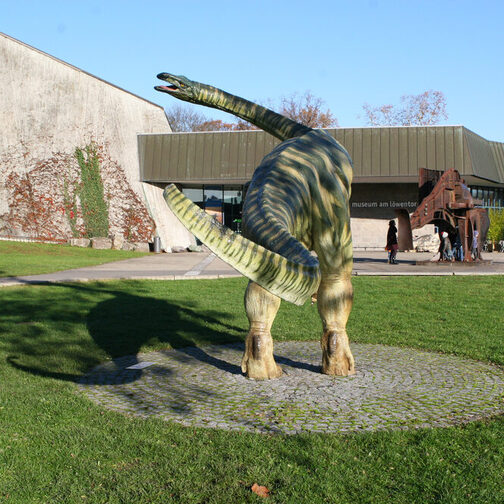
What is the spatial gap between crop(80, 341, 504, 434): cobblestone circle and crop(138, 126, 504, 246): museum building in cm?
2458

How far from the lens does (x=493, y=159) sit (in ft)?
116

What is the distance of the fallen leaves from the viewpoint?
322 centimetres

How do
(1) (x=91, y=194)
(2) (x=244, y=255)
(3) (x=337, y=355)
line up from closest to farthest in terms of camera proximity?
(2) (x=244, y=255)
(3) (x=337, y=355)
(1) (x=91, y=194)

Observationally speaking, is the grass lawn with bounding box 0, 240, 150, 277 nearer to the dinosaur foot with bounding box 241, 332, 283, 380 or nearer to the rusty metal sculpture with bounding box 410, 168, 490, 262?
the rusty metal sculpture with bounding box 410, 168, 490, 262

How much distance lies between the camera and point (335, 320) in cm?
549

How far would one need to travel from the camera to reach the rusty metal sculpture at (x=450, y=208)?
18828mm

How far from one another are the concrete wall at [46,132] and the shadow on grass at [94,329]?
18.7m

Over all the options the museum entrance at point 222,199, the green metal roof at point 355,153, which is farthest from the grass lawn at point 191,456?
the museum entrance at point 222,199

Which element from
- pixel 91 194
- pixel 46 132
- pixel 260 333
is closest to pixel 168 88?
pixel 260 333

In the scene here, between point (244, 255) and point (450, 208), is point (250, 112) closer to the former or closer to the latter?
point (244, 255)

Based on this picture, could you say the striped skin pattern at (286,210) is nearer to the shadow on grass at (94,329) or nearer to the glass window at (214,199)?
the shadow on grass at (94,329)

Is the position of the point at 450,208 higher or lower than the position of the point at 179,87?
lower

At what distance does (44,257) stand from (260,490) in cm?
2115

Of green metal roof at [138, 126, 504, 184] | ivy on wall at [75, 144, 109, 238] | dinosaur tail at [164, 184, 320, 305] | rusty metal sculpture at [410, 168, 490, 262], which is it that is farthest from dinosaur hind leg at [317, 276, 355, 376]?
ivy on wall at [75, 144, 109, 238]
